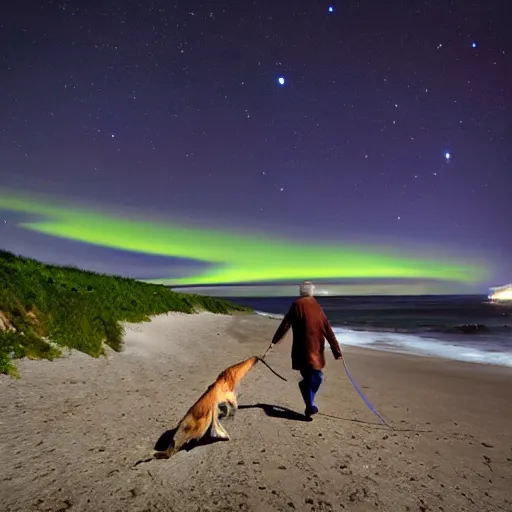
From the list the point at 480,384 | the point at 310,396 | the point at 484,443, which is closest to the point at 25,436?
the point at 310,396

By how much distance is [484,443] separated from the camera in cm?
553

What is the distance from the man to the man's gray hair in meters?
0.04

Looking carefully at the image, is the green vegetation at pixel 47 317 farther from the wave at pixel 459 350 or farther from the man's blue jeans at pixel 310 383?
the wave at pixel 459 350

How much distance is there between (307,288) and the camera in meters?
6.30

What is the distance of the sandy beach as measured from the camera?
12.5ft

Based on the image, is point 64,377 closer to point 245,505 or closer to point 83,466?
point 83,466

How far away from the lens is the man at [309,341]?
19.8 feet

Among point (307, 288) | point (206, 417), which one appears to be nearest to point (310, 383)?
point (307, 288)

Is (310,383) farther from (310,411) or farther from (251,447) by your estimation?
(251,447)

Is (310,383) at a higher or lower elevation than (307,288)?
lower

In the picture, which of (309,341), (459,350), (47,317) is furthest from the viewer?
(459,350)

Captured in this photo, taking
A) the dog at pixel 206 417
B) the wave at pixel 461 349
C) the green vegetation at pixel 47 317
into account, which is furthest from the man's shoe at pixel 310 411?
the wave at pixel 461 349

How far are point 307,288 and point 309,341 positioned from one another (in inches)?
32.8

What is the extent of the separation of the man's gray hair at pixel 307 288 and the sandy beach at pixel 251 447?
6.43 ft
